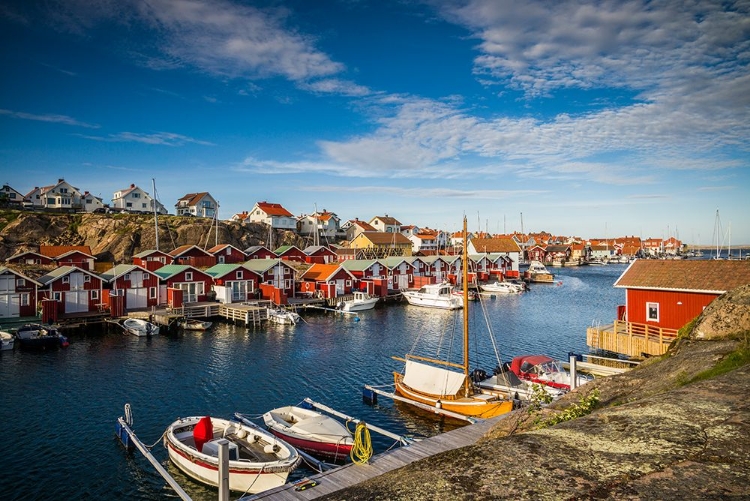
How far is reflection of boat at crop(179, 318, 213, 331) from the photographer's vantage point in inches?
1814

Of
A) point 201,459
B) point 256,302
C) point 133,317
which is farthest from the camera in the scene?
point 256,302

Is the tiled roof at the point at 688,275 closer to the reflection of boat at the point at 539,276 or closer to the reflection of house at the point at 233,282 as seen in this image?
the reflection of house at the point at 233,282

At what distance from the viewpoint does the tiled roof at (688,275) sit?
27.8m

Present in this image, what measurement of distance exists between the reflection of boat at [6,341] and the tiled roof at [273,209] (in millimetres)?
79344

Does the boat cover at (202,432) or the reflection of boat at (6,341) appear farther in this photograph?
the reflection of boat at (6,341)

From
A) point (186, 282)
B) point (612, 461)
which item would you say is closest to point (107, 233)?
point (186, 282)

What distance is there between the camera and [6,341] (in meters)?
36.5

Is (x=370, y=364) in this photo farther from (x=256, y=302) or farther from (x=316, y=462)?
(x=256, y=302)

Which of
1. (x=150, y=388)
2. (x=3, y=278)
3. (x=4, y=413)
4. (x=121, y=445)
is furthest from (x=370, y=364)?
(x=3, y=278)

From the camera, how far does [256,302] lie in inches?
2229

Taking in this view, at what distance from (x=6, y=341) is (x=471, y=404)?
120 feet

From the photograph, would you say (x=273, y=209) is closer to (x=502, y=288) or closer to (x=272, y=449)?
(x=502, y=288)

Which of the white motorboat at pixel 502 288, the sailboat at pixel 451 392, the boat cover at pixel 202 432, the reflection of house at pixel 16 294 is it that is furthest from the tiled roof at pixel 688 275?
the reflection of house at pixel 16 294

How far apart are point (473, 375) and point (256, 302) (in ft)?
118
